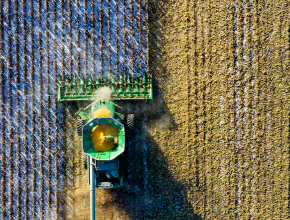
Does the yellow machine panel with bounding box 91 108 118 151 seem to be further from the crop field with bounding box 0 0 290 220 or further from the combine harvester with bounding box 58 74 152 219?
the crop field with bounding box 0 0 290 220

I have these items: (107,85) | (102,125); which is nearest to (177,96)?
(107,85)

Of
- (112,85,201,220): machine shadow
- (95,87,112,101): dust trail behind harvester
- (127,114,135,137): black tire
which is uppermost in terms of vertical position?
(95,87,112,101): dust trail behind harvester

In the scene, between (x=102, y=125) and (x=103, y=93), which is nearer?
(x=102, y=125)

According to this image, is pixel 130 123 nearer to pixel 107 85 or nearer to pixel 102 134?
pixel 102 134

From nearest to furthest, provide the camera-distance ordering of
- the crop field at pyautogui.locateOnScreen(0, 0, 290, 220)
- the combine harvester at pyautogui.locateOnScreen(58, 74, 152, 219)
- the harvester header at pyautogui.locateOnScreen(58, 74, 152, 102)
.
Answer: the combine harvester at pyautogui.locateOnScreen(58, 74, 152, 219) → the harvester header at pyautogui.locateOnScreen(58, 74, 152, 102) → the crop field at pyautogui.locateOnScreen(0, 0, 290, 220)

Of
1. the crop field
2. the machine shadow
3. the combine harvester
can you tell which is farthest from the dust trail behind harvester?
the machine shadow

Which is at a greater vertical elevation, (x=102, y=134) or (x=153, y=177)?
(x=102, y=134)

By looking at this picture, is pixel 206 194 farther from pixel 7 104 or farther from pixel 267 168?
pixel 7 104

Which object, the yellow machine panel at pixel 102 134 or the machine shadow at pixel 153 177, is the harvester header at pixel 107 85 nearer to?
the machine shadow at pixel 153 177

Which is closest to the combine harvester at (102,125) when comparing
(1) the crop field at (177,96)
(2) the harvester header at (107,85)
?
(2) the harvester header at (107,85)
